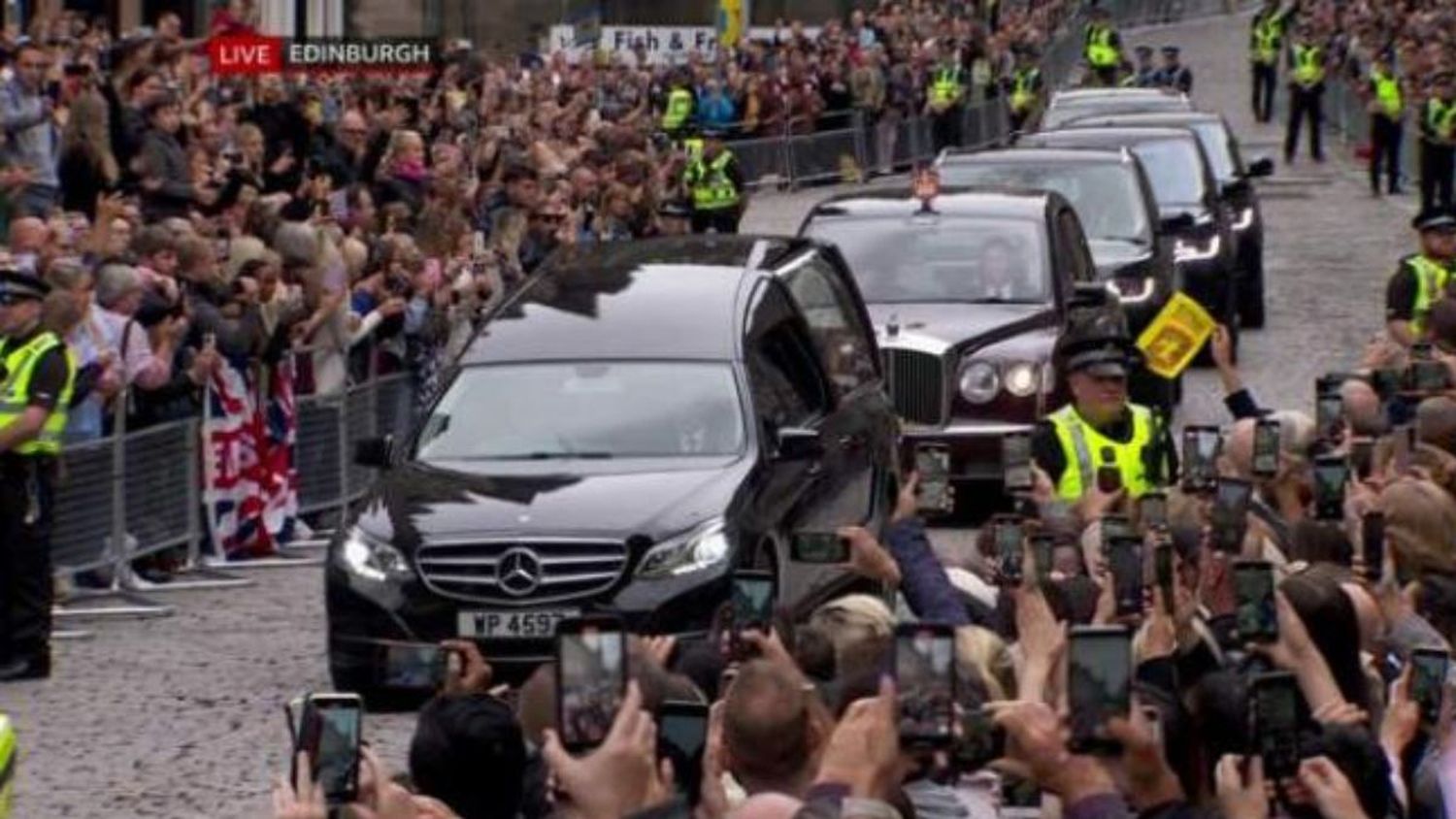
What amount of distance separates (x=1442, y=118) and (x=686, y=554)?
2603cm

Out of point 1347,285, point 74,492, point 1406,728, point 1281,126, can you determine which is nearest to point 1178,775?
point 1406,728

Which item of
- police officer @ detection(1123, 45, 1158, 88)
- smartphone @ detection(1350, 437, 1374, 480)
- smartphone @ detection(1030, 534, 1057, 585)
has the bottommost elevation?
police officer @ detection(1123, 45, 1158, 88)

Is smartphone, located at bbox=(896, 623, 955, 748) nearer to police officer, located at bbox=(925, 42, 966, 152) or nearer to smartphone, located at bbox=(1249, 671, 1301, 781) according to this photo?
smartphone, located at bbox=(1249, 671, 1301, 781)

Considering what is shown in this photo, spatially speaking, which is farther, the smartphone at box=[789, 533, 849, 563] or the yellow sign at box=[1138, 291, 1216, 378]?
the yellow sign at box=[1138, 291, 1216, 378]

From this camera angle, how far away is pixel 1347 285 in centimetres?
3444

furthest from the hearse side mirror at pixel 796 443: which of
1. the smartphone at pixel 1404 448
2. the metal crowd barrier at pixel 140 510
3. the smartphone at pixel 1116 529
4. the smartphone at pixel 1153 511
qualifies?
the smartphone at pixel 1116 529

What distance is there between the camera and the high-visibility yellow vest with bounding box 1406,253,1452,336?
20.2 metres

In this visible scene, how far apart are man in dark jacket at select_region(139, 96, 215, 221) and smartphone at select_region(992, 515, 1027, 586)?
1196cm

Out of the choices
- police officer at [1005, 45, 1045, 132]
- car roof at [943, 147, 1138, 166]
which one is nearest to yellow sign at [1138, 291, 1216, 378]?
car roof at [943, 147, 1138, 166]

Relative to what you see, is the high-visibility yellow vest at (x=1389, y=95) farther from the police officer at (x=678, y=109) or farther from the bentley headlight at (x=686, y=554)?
the bentley headlight at (x=686, y=554)

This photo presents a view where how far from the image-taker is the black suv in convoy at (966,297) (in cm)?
2092

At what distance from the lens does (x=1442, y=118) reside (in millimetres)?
39906

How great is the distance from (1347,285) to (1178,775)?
27.7m

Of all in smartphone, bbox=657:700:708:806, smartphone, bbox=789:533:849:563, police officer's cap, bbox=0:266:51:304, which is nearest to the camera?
smartphone, bbox=657:700:708:806
